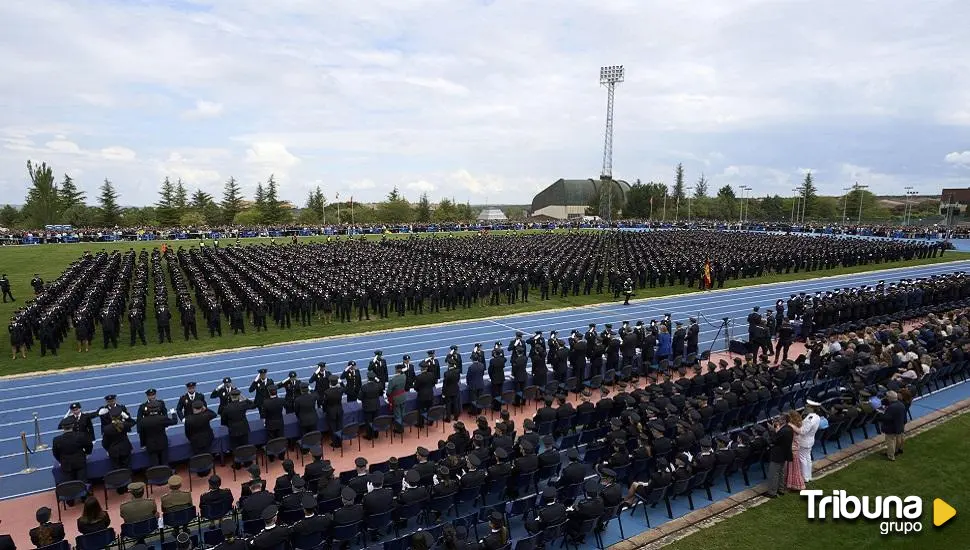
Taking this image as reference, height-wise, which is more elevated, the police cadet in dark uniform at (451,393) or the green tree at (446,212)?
the green tree at (446,212)

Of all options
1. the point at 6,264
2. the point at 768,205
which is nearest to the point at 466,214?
the point at 768,205

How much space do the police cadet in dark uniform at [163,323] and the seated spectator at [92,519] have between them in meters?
12.9

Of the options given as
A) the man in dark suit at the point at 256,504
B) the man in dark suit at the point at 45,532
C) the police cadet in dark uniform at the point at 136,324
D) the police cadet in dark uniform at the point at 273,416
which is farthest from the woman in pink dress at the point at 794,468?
the police cadet in dark uniform at the point at 136,324

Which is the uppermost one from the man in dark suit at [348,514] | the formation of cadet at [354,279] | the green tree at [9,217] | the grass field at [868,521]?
the green tree at [9,217]

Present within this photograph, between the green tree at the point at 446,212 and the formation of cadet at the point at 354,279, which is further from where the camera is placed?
the green tree at the point at 446,212

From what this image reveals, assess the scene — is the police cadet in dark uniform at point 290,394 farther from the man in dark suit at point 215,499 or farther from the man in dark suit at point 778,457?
the man in dark suit at point 778,457

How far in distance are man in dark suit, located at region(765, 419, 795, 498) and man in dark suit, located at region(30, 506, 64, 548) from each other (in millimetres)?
9828

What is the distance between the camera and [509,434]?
9.18m

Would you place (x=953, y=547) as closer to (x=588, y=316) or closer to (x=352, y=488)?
(x=352, y=488)

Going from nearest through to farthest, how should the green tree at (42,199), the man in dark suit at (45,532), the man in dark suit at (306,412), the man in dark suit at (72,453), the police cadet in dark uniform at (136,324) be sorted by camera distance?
the man in dark suit at (45,532) → the man in dark suit at (72,453) → the man in dark suit at (306,412) → the police cadet in dark uniform at (136,324) → the green tree at (42,199)

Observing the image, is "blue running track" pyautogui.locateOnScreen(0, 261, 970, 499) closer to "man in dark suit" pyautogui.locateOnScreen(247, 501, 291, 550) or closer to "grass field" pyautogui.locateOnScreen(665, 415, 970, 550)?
"man in dark suit" pyautogui.locateOnScreen(247, 501, 291, 550)

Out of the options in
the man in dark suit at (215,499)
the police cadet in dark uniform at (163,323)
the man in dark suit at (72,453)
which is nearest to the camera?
the man in dark suit at (215,499)

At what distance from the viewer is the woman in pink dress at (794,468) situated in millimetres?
8781

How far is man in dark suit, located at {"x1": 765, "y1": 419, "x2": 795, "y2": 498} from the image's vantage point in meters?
8.62
